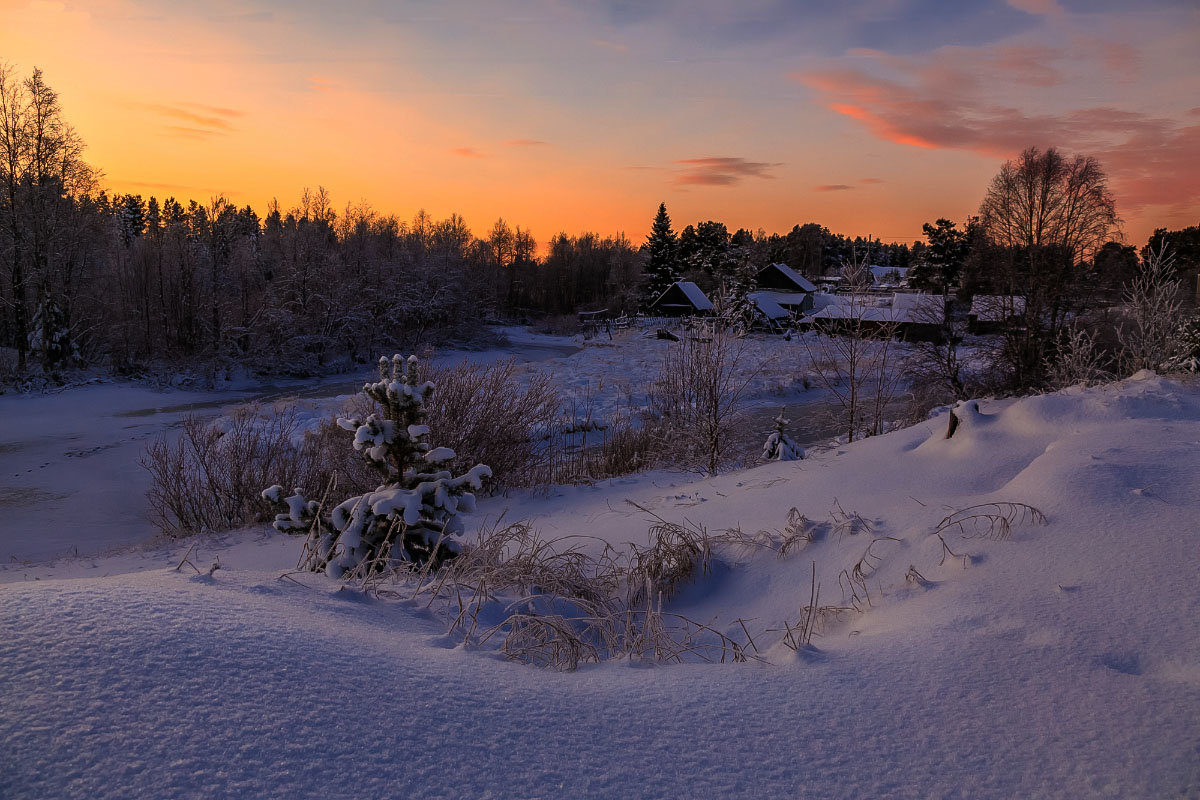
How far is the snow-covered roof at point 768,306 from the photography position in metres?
47.8

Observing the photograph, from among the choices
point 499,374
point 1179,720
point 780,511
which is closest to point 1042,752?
point 1179,720

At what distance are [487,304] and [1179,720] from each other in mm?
61592

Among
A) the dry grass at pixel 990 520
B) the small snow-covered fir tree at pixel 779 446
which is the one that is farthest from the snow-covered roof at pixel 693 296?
the dry grass at pixel 990 520

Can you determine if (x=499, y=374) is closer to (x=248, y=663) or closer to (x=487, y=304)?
(x=248, y=663)

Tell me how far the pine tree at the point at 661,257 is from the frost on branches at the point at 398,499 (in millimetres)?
61243

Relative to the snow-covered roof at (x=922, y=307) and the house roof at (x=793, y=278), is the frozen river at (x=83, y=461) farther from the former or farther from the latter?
the house roof at (x=793, y=278)

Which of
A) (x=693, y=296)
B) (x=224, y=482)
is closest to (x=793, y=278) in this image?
(x=693, y=296)

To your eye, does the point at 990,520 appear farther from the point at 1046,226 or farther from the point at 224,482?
the point at 1046,226

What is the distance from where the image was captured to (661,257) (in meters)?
67.9

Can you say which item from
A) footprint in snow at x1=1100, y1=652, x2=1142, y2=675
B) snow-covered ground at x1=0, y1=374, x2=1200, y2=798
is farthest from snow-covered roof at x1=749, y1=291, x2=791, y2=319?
footprint in snow at x1=1100, y1=652, x2=1142, y2=675

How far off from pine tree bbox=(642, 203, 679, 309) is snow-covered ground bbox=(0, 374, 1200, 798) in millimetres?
63710

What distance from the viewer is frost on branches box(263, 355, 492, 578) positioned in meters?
5.33

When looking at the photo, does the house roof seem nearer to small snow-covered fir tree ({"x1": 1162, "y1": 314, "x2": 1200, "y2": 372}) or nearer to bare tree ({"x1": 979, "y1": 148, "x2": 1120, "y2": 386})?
bare tree ({"x1": 979, "y1": 148, "x2": 1120, "y2": 386})

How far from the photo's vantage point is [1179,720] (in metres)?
2.05
